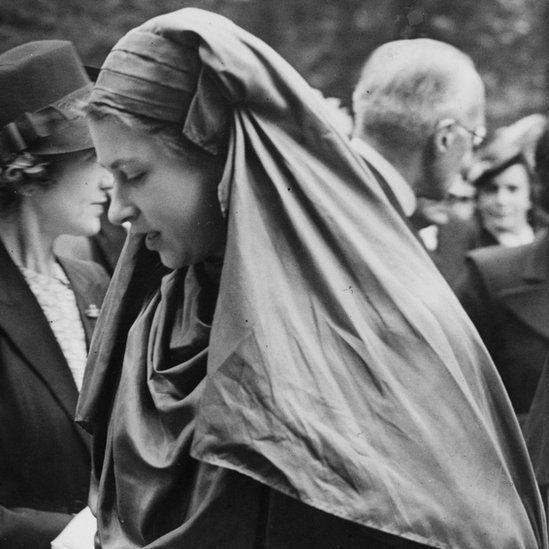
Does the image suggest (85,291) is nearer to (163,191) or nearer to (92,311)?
(92,311)

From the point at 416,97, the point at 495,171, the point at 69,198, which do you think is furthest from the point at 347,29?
the point at 69,198

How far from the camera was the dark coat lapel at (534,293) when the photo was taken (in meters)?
3.93

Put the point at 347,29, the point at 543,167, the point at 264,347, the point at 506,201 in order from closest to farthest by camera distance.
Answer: the point at 264,347 → the point at 543,167 → the point at 347,29 → the point at 506,201

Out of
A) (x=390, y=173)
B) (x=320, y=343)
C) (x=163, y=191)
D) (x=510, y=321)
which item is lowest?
(x=510, y=321)

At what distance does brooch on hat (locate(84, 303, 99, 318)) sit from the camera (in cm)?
343

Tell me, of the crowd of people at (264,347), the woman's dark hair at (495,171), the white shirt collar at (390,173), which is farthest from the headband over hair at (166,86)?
the woman's dark hair at (495,171)

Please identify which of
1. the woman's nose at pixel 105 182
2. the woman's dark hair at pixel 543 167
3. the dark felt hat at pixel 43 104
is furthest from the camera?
the woman's dark hair at pixel 543 167

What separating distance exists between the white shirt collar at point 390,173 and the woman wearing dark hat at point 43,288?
3.04ft

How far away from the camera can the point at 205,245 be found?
2.19m

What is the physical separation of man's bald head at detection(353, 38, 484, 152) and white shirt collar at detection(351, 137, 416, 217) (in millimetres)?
53

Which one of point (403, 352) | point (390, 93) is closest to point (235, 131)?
point (403, 352)

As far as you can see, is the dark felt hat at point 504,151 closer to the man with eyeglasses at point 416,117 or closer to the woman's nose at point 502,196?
the woman's nose at point 502,196

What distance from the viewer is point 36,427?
3184mm

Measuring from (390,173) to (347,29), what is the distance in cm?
170
